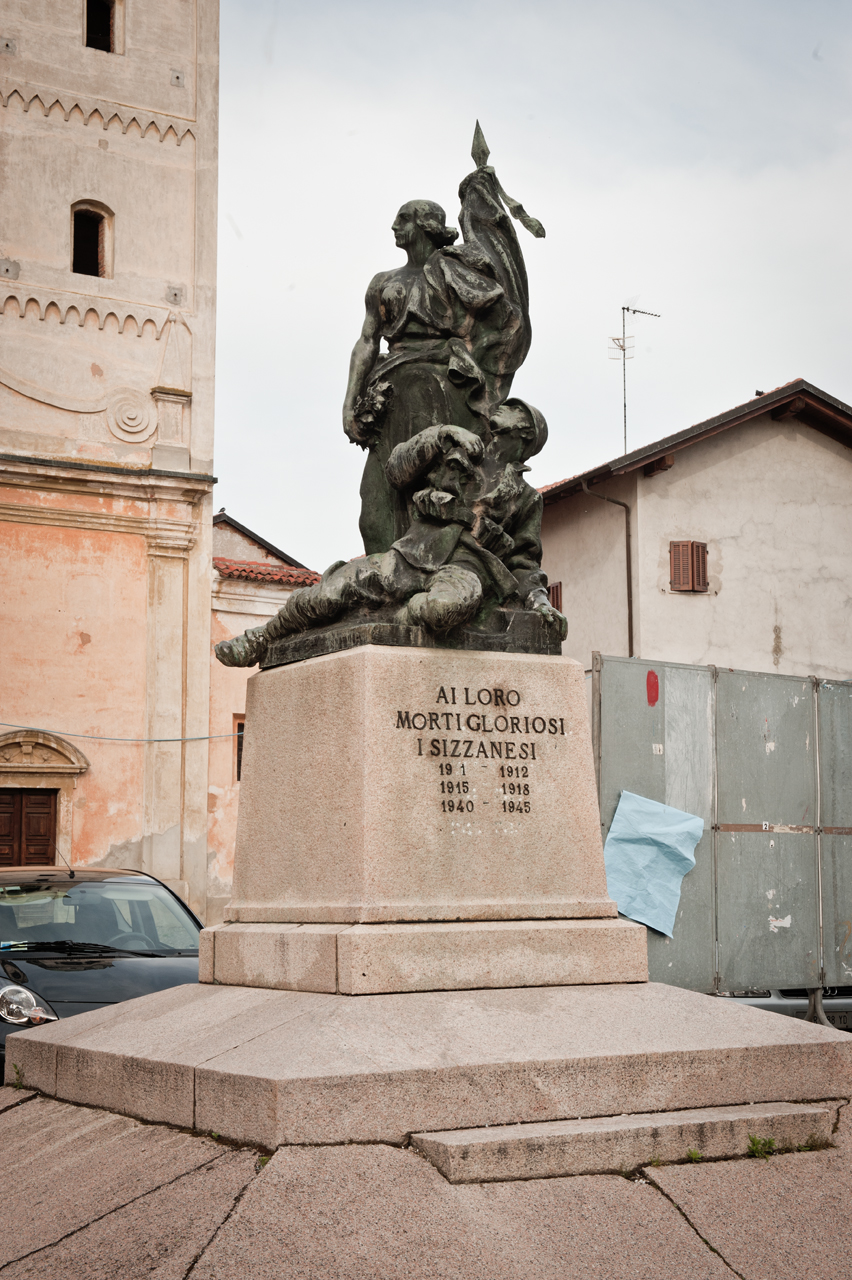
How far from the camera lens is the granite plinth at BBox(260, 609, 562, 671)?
17.3 ft

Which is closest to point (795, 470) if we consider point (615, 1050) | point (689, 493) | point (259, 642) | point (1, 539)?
point (689, 493)

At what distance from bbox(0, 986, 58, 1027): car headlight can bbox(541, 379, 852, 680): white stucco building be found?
657 inches

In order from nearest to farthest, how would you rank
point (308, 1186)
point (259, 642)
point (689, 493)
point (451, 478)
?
point (308, 1186) → point (451, 478) → point (259, 642) → point (689, 493)

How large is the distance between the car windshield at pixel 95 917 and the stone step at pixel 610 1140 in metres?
4.02

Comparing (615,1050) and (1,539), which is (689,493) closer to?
(1,539)

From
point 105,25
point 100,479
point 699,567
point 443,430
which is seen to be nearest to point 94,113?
point 105,25

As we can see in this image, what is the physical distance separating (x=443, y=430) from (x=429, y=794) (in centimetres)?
157

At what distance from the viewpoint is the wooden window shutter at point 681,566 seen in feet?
73.0

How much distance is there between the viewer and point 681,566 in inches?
878

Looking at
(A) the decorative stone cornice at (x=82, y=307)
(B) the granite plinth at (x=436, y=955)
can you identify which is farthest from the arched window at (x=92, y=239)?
(B) the granite plinth at (x=436, y=955)

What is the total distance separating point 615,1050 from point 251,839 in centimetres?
205

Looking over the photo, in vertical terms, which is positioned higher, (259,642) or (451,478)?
(451,478)

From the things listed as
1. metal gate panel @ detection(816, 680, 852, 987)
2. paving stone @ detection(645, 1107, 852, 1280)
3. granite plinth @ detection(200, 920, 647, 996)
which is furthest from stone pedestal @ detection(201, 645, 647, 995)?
metal gate panel @ detection(816, 680, 852, 987)

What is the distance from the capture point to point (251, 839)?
575cm
